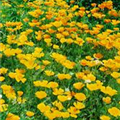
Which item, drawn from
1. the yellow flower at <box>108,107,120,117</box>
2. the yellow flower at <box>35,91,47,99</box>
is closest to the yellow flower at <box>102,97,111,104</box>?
the yellow flower at <box>108,107,120,117</box>

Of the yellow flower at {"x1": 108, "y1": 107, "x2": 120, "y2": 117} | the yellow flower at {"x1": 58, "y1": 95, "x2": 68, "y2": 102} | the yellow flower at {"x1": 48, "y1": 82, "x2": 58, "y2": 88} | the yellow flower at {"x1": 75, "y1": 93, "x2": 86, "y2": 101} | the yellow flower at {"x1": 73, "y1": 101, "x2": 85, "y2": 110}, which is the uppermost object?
the yellow flower at {"x1": 48, "y1": 82, "x2": 58, "y2": 88}

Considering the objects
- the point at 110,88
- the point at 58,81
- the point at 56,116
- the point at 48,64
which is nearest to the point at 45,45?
the point at 48,64

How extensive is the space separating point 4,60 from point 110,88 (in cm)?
112

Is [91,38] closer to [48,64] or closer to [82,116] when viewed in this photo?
[48,64]

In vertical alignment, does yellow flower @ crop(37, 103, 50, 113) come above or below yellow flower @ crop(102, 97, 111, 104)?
above

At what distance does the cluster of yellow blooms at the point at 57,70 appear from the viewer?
3.31 metres

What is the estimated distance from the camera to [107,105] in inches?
136

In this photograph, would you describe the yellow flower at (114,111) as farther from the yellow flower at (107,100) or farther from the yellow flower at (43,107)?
the yellow flower at (43,107)

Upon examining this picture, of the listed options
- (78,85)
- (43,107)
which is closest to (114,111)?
(78,85)

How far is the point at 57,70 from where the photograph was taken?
393 centimetres

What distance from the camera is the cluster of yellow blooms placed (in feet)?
10.9

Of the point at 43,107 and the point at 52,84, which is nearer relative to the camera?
the point at 43,107

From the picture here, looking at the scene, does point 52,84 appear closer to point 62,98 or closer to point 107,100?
point 62,98

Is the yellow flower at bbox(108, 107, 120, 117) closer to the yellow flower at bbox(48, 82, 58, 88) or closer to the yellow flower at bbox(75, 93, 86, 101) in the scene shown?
the yellow flower at bbox(75, 93, 86, 101)
